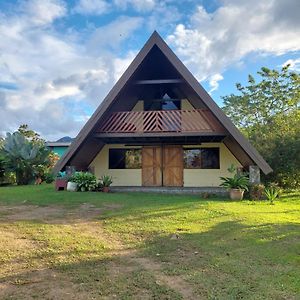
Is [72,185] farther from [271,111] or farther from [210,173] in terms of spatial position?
[271,111]

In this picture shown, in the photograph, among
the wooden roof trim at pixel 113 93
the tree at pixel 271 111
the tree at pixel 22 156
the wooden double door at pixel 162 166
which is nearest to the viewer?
the wooden roof trim at pixel 113 93

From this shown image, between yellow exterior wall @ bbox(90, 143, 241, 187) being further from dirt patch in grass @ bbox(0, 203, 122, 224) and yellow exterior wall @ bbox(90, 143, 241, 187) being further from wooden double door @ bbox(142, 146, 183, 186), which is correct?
dirt patch in grass @ bbox(0, 203, 122, 224)

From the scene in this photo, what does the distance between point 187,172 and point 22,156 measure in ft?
28.9

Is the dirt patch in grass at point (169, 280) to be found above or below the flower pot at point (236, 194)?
below

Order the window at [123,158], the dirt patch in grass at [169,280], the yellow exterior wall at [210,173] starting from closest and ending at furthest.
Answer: the dirt patch in grass at [169,280] < the yellow exterior wall at [210,173] < the window at [123,158]

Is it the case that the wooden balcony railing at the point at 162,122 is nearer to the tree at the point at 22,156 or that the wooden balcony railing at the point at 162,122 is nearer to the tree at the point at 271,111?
the tree at the point at 271,111

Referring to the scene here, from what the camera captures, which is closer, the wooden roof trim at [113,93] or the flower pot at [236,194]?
the flower pot at [236,194]

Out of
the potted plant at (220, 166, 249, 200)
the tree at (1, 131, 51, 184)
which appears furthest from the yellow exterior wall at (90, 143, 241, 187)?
the tree at (1, 131, 51, 184)

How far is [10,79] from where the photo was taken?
17.5m

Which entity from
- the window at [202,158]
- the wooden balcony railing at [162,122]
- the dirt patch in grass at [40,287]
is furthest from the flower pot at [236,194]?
the dirt patch in grass at [40,287]

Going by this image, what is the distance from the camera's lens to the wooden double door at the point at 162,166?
50.4 ft

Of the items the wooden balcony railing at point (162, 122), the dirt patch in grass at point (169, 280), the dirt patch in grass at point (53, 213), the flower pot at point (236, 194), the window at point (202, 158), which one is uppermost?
the wooden balcony railing at point (162, 122)

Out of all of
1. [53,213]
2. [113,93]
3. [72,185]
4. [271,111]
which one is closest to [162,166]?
[72,185]

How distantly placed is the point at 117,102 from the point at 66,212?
691cm
